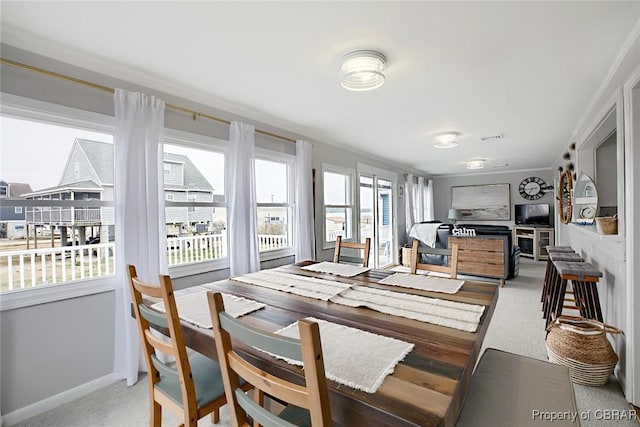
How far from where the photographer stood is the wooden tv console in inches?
193

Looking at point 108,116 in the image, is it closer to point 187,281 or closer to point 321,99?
point 187,281

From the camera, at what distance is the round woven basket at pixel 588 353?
2062 mm

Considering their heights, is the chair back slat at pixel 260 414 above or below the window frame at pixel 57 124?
below

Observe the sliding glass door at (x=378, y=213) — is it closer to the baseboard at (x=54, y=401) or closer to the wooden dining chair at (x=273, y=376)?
the baseboard at (x=54, y=401)

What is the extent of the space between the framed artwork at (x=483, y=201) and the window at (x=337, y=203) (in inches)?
206

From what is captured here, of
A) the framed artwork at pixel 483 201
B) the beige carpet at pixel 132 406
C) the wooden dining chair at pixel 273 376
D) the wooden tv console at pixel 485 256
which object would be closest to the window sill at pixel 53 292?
the beige carpet at pixel 132 406

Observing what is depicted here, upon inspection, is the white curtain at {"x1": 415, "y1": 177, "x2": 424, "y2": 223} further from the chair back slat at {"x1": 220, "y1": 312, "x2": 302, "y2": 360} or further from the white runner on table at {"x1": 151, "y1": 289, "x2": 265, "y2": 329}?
the chair back slat at {"x1": 220, "y1": 312, "x2": 302, "y2": 360}

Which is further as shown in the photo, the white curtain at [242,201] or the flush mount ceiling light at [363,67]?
the white curtain at [242,201]

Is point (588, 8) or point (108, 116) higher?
point (588, 8)

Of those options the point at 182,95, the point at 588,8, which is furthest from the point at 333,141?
the point at 588,8

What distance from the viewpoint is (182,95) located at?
261 centimetres

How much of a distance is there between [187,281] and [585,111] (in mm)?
4431

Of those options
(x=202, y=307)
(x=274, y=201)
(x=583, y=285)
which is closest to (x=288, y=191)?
(x=274, y=201)

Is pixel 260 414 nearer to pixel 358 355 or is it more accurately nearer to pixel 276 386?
pixel 276 386
